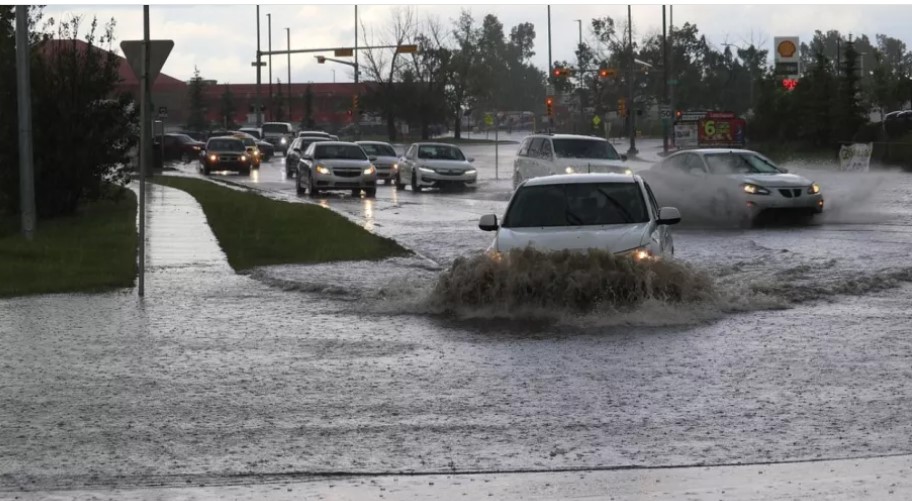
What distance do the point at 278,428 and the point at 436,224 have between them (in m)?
20.7

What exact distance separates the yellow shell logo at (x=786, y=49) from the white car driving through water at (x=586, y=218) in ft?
177

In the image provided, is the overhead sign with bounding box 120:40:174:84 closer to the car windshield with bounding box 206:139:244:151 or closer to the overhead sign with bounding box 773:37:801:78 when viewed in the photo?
the car windshield with bounding box 206:139:244:151

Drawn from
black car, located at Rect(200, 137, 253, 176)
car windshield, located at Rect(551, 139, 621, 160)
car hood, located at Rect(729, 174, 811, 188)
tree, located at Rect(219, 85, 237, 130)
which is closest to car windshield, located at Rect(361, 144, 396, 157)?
black car, located at Rect(200, 137, 253, 176)

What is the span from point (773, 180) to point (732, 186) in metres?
0.77

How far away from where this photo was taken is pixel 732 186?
92.5 ft

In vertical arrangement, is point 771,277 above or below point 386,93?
below

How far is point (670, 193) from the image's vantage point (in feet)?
98.2

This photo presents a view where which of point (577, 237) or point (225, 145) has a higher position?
point (225, 145)

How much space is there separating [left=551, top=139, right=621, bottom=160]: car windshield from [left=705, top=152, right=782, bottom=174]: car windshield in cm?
452

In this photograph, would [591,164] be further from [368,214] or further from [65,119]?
[65,119]

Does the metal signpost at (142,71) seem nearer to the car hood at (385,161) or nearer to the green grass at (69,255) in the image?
the green grass at (69,255)

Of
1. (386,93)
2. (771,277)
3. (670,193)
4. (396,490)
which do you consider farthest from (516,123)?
(396,490)

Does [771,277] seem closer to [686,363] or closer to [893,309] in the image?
[893,309]

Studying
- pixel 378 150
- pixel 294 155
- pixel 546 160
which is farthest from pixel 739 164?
pixel 294 155
